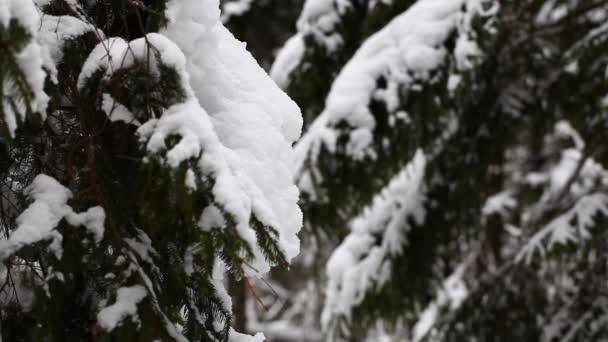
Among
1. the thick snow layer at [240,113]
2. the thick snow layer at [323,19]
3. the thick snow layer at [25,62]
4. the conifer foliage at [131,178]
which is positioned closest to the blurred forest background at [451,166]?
the thick snow layer at [323,19]

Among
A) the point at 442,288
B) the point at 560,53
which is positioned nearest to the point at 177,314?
the point at 442,288

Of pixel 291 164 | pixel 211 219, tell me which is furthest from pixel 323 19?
pixel 211 219

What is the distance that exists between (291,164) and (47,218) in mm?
657

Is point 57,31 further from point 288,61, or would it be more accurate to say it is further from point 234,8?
point 234,8

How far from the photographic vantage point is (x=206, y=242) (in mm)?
1213

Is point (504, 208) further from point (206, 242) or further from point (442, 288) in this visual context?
point (206, 242)

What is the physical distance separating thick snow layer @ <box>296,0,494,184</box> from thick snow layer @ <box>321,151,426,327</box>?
1.18 metres

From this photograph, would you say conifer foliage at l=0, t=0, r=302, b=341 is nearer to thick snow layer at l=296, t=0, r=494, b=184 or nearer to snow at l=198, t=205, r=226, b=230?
snow at l=198, t=205, r=226, b=230

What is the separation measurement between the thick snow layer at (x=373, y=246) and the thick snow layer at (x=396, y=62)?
118 cm

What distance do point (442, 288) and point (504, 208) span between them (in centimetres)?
126

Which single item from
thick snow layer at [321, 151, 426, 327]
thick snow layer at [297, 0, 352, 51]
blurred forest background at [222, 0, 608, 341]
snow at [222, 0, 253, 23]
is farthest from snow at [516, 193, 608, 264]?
snow at [222, 0, 253, 23]

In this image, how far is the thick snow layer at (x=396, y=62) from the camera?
2859 mm

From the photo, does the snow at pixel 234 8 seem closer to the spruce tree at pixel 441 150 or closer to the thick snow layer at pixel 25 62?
the spruce tree at pixel 441 150

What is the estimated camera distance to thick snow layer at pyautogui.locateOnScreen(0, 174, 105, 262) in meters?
1.18
